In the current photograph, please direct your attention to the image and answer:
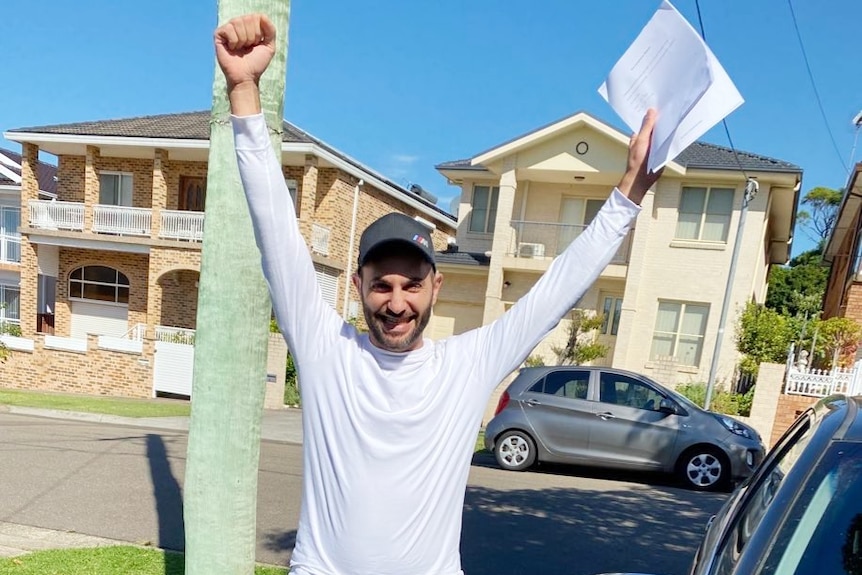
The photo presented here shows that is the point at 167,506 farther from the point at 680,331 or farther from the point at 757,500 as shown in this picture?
the point at 680,331

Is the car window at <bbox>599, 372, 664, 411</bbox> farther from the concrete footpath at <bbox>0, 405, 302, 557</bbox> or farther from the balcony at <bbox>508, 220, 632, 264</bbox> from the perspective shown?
the balcony at <bbox>508, 220, 632, 264</bbox>

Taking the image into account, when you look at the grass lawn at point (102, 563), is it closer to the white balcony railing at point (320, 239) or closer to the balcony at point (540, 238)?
the white balcony railing at point (320, 239)

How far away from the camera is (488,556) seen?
14.7 feet

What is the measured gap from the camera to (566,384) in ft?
26.3

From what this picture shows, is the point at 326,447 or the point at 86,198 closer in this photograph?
the point at 326,447

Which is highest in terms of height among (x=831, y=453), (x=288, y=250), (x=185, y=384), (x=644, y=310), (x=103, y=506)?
(x=288, y=250)

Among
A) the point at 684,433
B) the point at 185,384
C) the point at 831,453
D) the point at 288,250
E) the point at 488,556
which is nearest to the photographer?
the point at 288,250

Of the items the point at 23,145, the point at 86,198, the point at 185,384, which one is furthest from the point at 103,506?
the point at 23,145

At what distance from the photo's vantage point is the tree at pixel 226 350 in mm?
2297

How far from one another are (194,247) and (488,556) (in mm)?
13672

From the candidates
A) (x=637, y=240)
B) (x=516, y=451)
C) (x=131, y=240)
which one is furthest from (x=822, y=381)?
(x=131, y=240)

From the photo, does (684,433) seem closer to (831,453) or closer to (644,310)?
(831,453)

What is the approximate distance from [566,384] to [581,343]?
22.2 ft

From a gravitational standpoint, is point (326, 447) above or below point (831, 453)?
below
